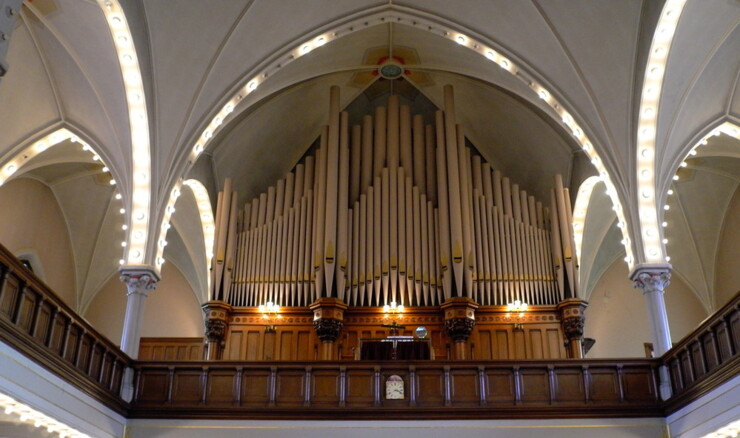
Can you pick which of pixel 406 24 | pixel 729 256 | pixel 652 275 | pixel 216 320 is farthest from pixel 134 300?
pixel 729 256

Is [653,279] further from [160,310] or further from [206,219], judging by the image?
[160,310]

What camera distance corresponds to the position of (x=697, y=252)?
792 inches

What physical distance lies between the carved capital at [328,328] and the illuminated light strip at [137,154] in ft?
12.9

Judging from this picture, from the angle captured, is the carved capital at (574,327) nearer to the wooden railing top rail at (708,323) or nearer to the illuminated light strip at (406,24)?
the illuminated light strip at (406,24)

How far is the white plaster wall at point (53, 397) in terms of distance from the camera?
948 centimetres

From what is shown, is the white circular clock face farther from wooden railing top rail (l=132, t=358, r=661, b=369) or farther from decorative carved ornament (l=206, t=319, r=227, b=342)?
decorative carved ornament (l=206, t=319, r=227, b=342)

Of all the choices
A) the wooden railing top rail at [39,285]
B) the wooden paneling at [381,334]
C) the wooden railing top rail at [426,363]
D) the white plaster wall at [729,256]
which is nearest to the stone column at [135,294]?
the wooden railing top rail at [426,363]

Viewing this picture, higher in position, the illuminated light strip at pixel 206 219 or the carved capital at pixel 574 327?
the illuminated light strip at pixel 206 219

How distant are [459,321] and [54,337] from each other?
26.9 ft

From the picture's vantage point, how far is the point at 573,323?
Result: 1661cm

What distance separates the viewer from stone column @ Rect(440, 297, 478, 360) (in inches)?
642

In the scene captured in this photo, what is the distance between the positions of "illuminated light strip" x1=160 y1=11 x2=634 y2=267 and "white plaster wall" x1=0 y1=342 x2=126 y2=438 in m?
3.81

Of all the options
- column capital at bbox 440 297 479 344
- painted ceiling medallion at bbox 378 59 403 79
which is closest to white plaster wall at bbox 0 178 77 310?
painted ceiling medallion at bbox 378 59 403 79

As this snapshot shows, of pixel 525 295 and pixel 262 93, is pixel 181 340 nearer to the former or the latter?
pixel 262 93
